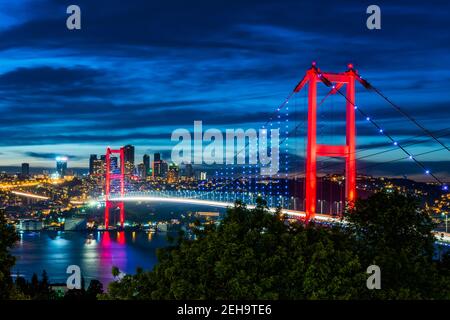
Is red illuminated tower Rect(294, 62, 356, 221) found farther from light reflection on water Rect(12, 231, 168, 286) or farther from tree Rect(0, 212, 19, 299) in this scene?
tree Rect(0, 212, 19, 299)

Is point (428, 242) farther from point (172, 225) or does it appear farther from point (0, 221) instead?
point (172, 225)

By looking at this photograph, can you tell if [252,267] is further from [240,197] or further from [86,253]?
[86,253]

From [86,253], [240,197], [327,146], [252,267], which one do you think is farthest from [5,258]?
[86,253]

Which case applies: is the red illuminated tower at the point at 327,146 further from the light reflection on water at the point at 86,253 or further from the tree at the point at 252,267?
the tree at the point at 252,267

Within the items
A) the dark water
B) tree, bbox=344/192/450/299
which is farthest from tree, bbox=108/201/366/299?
the dark water

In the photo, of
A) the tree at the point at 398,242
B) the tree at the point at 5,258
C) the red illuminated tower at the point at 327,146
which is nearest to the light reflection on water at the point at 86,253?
the red illuminated tower at the point at 327,146
